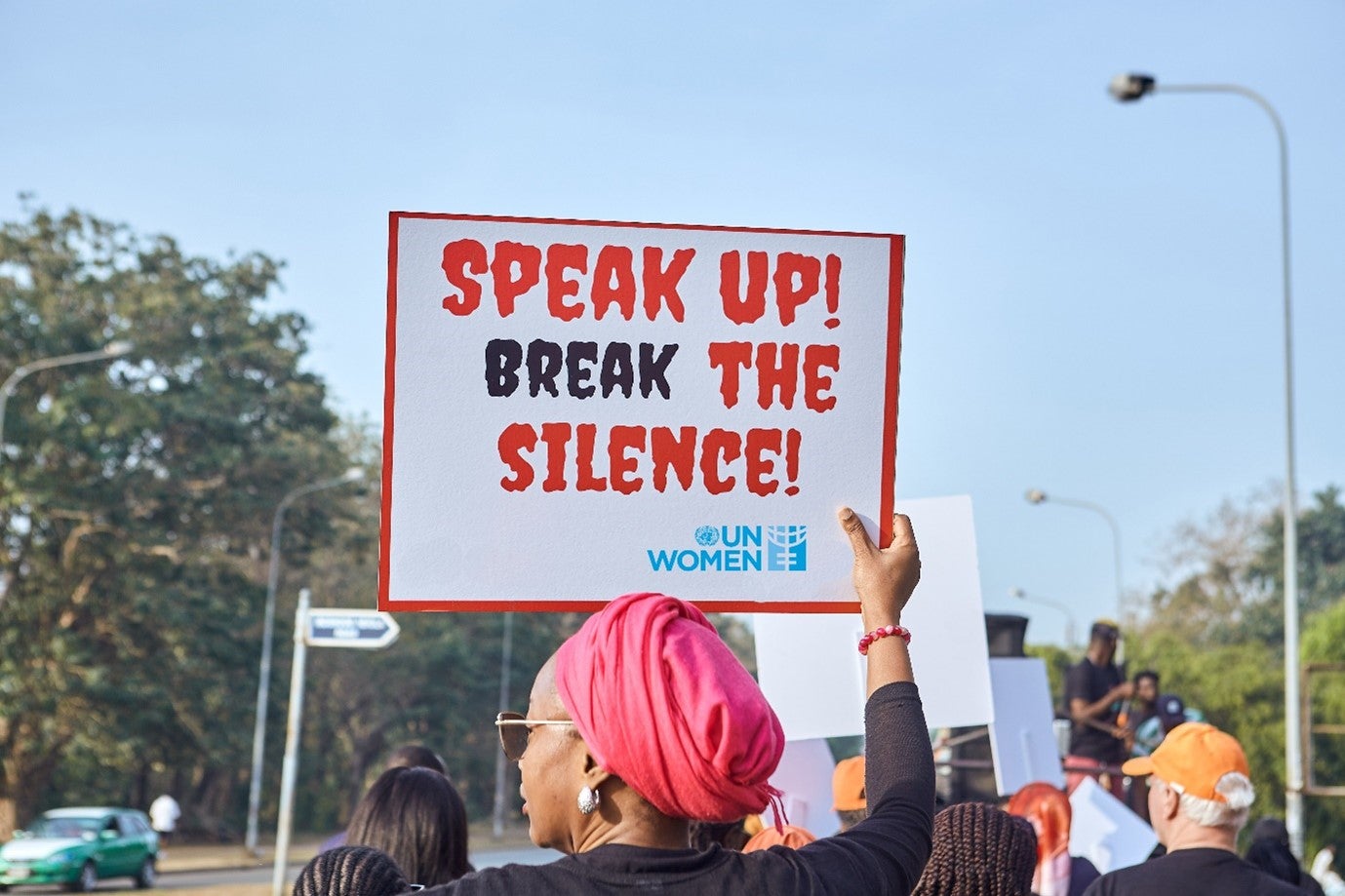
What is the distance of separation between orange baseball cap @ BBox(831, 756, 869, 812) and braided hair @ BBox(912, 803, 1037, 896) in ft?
4.81

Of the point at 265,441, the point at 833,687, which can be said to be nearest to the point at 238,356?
the point at 265,441

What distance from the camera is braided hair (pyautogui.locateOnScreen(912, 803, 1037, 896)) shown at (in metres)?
3.54

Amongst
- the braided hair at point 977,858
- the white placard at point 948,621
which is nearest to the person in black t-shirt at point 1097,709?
the white placard at point 948,621

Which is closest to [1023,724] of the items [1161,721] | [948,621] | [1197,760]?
[948,621]

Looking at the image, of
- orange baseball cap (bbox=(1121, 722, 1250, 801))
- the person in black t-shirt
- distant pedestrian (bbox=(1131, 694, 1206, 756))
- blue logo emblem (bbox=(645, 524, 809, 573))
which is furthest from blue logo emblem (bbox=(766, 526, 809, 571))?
distant pedestrian (bbox=(1131, 694, 1206, 756))

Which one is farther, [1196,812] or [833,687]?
[833,687]

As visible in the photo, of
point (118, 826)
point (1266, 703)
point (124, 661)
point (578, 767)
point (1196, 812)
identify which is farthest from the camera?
point (1266, 703)

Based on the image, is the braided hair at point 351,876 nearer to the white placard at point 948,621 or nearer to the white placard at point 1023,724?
the white placard at point 948,621

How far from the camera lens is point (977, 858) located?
3.54 m

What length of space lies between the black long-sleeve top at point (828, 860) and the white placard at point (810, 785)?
359 cm

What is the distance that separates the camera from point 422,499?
2857mm

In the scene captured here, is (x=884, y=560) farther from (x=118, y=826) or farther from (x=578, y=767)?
(x=118, y=826)

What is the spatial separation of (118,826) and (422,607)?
97.6 feet

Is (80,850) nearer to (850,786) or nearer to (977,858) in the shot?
(850,786)
